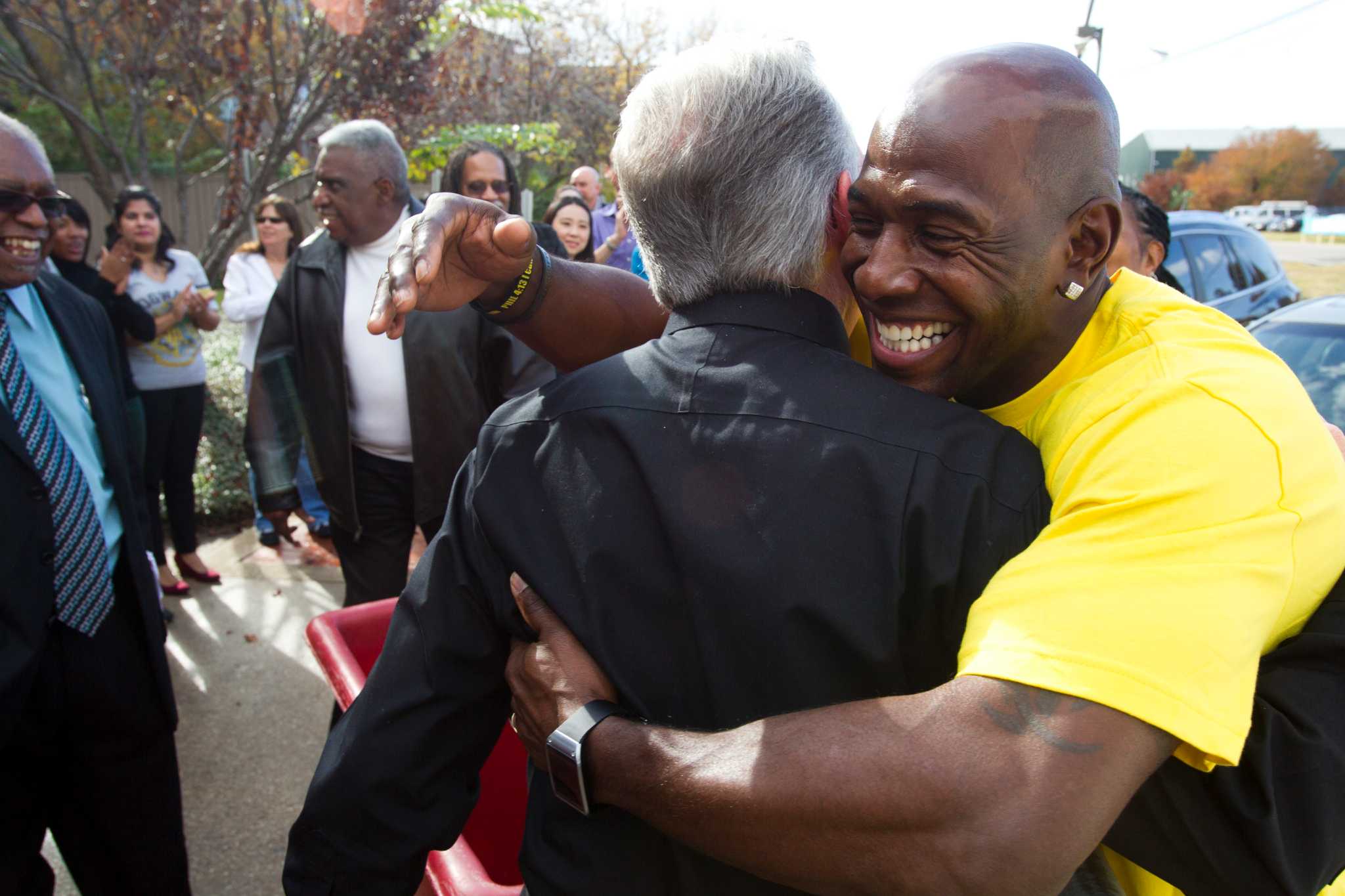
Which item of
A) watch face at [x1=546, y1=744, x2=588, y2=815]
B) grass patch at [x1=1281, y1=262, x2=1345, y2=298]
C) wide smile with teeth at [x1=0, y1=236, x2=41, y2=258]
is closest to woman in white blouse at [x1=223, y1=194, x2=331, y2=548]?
wide smile with teeth at [x1=0, y1=236, x2=41, y2=258]

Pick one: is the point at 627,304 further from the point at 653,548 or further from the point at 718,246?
the point at 653,548

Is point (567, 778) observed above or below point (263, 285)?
above

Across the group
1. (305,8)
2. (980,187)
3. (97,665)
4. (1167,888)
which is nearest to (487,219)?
(980,187)

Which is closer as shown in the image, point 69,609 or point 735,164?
point 735,164

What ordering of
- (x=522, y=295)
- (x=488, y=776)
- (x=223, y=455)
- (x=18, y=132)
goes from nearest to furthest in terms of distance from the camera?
1. (x=522, y=295)
2. (x=18, y=132)
3. (x=488, y=776)
4. (x=223, y=455)

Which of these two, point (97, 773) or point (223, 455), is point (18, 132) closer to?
point (97, 773)

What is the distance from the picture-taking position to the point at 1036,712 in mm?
986

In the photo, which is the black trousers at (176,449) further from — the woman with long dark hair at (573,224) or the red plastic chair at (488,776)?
the red plastic chair at (488,776)

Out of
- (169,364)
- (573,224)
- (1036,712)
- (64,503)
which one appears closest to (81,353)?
(64,503)

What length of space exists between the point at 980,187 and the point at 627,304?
1.05m

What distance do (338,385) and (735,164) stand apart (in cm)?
252

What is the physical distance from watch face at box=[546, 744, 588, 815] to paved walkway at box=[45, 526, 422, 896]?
7.78ft

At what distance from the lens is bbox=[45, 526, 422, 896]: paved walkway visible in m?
3.27

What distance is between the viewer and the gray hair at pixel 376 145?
3525mm
